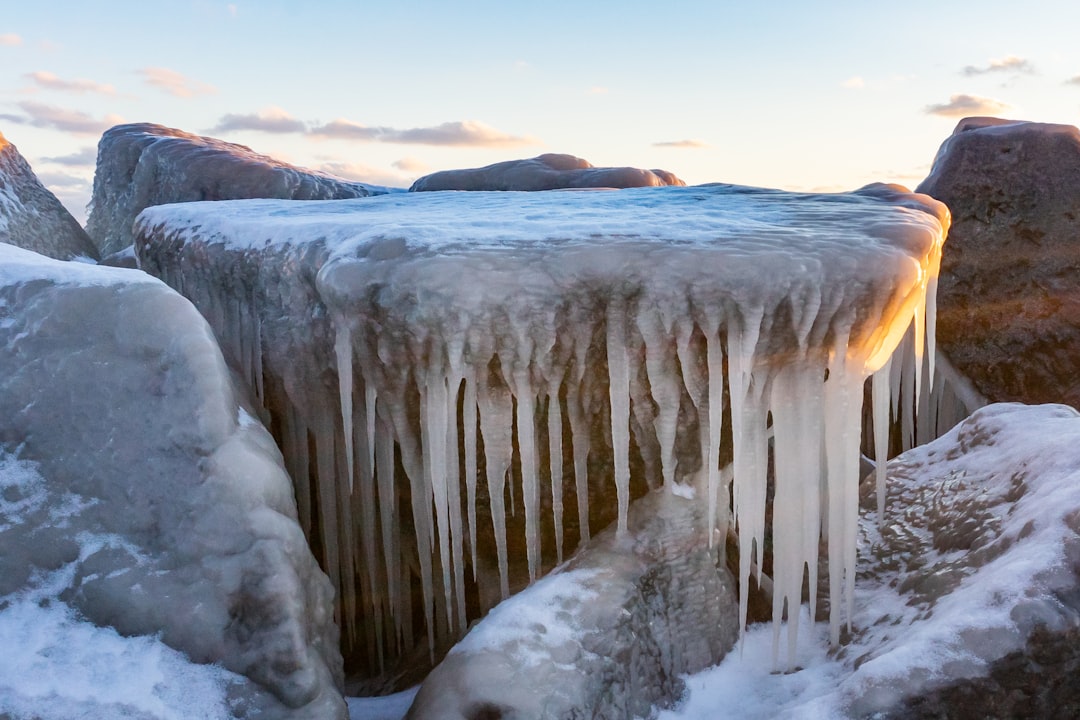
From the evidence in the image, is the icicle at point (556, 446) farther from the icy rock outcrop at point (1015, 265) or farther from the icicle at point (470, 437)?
the icy rock outcrop at point (1015, 265)

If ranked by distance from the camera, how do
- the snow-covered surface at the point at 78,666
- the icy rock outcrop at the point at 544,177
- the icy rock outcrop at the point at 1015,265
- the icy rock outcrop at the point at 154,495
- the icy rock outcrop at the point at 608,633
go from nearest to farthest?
the snow-covered surface at the point at 78,666
the icy rock outcrop at the point at 154,495
the icy rock outcrop at the point at 608,633
the icy rock outcrop at the point at 1015,265
the icy rock outcrop at the point at 544,177

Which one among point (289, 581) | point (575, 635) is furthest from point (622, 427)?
point (289, 581)

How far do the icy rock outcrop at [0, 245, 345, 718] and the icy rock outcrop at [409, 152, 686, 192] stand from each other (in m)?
5.72

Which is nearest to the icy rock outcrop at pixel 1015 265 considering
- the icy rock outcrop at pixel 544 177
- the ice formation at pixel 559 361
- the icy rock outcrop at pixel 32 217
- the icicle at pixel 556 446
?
the icy rock outcrop at pixel 544 177

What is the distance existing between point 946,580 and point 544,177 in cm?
580

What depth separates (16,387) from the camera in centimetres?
257

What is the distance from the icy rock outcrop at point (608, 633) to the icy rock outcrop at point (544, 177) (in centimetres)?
495

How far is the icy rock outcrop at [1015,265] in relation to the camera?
7434 mm

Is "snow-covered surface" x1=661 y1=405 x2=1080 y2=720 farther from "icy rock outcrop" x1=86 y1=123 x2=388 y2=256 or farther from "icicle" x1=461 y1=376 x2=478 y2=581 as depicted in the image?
"icy rock outcrop" x1=86 y1=123 x2=388 y2=256

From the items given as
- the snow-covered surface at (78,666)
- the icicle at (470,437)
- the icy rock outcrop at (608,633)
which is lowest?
the icy rock outcrop at (608,633)

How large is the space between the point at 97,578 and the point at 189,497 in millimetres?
322

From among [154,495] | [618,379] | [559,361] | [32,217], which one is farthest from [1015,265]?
[32,217]

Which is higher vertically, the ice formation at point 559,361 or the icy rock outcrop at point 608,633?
the ice formation at point 559,361

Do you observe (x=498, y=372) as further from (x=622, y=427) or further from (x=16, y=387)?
(x=16, y=387)
